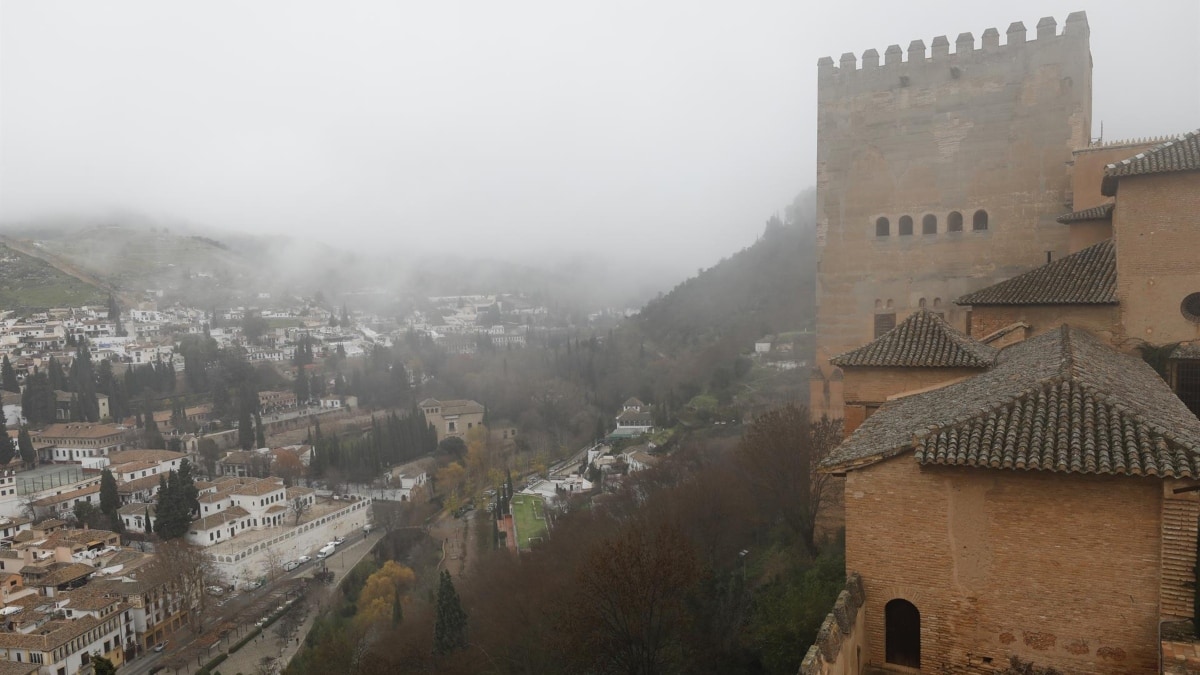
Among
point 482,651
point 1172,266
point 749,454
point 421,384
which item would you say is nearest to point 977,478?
point 1172,266

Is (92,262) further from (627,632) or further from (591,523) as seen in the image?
(627,632)

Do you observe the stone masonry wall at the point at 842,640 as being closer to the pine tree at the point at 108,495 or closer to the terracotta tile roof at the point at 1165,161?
the terracotta tile roof at the point at 1165,161

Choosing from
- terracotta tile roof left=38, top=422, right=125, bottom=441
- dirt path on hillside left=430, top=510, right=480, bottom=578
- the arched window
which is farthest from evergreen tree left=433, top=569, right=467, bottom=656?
terracotta tile roof left=38, top=422, right=125, bottom=441

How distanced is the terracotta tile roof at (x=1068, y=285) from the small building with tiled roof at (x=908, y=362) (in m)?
1.55

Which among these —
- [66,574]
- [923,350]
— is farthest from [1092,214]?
[66,574]

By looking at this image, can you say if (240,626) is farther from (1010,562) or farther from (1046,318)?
(1010,562)

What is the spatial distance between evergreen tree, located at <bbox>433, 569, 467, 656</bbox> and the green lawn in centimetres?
1069

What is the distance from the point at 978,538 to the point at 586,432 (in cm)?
6284

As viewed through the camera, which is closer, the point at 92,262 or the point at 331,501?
the point at 331,501

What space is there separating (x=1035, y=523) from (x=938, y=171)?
465 inches

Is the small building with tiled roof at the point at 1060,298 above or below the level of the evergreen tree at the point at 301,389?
above

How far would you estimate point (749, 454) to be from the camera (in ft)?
63.0

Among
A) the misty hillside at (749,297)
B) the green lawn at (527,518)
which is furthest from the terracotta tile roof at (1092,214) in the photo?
the misty hillside at (749,297)

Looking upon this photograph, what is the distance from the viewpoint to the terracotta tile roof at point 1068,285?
35.9 ft
